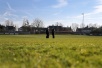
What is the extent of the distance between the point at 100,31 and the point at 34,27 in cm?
5925

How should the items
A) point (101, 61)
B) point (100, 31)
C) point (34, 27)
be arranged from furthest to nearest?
point (34, 27) < point (100, 31) < point (101, 61)

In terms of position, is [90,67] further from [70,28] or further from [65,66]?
[70,28]

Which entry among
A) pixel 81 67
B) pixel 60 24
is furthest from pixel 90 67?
pixel 60 24

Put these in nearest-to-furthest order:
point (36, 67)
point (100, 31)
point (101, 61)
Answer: point (36, 67)
point (101, 61)
point (100, 31)

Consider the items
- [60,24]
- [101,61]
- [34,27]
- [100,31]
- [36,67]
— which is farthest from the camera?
[60,24]

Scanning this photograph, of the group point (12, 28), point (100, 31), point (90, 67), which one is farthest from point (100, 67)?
point (12, 28)

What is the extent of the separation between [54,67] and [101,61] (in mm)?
1769

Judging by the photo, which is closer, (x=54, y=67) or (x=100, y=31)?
(x=54, y=67)

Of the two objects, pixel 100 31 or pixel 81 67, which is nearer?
pixel 81 67

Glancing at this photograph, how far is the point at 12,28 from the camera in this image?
160000 millimetres

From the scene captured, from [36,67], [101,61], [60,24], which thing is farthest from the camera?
[60,24]

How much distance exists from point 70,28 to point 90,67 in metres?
193

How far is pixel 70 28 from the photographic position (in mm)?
196875

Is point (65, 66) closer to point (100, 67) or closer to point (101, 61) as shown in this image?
point (100, 67)
